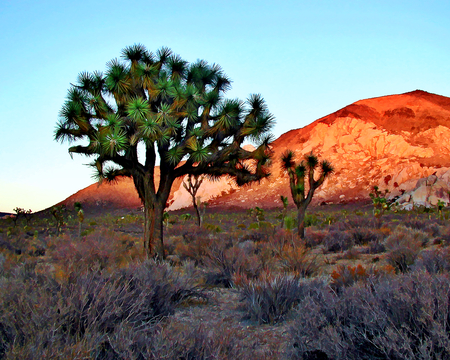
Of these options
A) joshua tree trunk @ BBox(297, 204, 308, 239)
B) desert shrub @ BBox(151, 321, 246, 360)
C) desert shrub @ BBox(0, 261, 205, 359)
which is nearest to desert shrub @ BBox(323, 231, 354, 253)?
joshua tree trunk @ BBox(297, 204, 308, 239)

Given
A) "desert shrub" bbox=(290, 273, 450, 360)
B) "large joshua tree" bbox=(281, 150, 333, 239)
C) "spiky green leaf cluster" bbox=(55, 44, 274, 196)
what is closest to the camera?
"desert shrub" bbox=(290, 273, 450, 360)

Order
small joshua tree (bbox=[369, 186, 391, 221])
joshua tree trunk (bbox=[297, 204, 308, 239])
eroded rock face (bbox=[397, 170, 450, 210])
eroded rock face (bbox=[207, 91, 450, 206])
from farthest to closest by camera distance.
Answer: eroded rock face (bbox=[207, 91, 450, 206])
eroded rock face (bbox=[397, 170, 450, 210])
small joshua tree (bbox=[369, 186, 391, 221])
joshua tree trunk (bbox=[297, 204, 308, 239])

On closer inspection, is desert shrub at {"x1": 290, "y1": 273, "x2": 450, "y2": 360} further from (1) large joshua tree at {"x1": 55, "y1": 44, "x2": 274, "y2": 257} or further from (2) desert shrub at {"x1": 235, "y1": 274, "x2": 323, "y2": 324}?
(1) large joshua tree at {"x1": 55, "y1": 44, "x2": 274, "y2": 257}

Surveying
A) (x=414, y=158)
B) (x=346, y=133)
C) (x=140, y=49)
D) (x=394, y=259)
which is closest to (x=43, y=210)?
(x=346, y=133)

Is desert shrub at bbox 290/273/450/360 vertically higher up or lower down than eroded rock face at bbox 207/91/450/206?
lower down

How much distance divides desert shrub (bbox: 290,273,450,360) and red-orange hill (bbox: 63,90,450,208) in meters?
58.7

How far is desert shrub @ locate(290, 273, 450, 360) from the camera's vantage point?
3402 mm

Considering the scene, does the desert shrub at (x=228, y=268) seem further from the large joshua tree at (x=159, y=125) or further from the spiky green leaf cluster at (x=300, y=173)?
the spiky green leaf cluster at (x=300, y=173)

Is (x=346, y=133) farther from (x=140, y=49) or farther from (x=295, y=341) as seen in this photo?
(x=295, y=341)

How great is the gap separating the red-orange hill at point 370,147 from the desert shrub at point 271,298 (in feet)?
186

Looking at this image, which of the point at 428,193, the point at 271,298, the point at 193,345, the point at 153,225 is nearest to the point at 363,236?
the point at 153,225

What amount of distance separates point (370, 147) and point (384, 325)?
74.7 meters

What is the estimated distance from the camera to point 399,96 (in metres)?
84.9

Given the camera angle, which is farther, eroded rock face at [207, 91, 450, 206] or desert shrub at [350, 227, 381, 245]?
eroded rock face at [207, 91, 450, 206]
